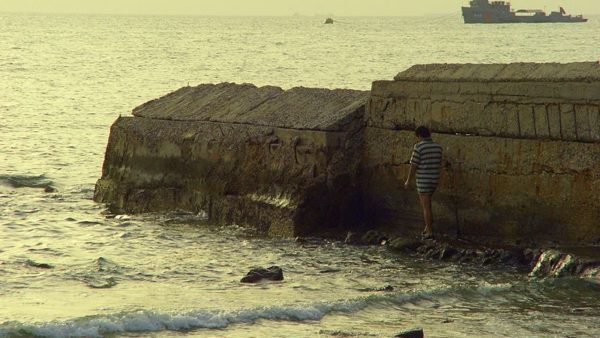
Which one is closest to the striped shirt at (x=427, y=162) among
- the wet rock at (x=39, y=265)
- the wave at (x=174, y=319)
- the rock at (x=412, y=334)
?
the wave at (x=174, y=319)

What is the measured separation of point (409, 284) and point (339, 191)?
232cm

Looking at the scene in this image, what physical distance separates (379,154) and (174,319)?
4185 mm

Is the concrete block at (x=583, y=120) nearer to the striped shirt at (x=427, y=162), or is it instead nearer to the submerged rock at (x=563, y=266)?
the submerged rock at (x=563, y=266)

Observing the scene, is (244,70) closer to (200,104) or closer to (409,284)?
(200,104)

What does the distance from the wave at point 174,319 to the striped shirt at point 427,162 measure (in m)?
2.12

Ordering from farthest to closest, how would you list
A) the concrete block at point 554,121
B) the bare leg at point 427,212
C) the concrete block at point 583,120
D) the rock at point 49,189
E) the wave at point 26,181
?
the wave at point 26,181
the rock at point 49,189
the bare leg at point 427,212
the concrete block at point 554,121
the concrete block at point 583,120

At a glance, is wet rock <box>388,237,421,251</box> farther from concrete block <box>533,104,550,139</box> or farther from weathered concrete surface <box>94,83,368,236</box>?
concrete block <box>533,104,550,139</box>

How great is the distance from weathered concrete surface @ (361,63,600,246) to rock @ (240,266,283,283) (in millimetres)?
2031

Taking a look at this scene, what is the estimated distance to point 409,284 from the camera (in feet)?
35.7

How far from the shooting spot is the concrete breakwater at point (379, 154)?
11.4 meters

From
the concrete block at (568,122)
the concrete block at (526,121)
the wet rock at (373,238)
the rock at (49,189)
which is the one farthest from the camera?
the rock at (49,189)

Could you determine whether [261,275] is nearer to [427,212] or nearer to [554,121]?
[427,212]

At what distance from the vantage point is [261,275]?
1109cm

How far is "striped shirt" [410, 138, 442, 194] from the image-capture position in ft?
39.5
